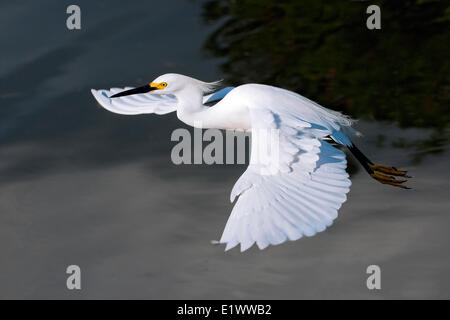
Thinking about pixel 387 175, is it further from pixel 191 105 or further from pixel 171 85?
pixel 171 85

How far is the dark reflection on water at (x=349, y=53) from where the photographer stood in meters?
5.78

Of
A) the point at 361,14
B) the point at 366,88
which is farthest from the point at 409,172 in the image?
the point at 361,14

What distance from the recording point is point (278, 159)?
12.8ft

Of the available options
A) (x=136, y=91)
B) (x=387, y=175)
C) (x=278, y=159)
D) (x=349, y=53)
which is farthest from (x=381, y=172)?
(x=349, y=53)

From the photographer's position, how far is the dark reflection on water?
19.0 ft

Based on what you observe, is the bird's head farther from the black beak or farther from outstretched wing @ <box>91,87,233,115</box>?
outstretched wing @ <box>91,87,233,115</box>

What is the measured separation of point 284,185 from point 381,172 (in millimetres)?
1164

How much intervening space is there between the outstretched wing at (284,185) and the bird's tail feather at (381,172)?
0.50 m

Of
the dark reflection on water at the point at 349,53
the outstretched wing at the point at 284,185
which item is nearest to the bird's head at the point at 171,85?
the outstretched wing at the point at 284,185

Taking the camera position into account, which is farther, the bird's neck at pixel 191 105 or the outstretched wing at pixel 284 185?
the bird's neck at pixel 191 105

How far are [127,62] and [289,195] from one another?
3061 mm

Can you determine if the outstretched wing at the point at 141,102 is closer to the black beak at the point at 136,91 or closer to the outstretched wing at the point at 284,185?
the black beak at the point at 136,91

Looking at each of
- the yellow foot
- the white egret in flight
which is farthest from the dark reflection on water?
the white egret in flight

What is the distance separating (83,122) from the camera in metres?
5.88
